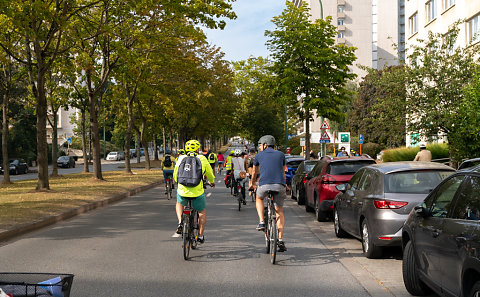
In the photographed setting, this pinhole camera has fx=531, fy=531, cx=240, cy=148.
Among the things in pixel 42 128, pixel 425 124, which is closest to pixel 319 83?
pixel 425 124

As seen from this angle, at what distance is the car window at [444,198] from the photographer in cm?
491

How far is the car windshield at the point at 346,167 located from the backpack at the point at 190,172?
17.5ft

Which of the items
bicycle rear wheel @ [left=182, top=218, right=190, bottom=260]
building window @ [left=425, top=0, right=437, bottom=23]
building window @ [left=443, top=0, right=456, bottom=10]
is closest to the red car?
bicycle rear wheel @ [left=182, top=218, right=190, bottom=260]

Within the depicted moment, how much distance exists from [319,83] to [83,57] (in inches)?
415

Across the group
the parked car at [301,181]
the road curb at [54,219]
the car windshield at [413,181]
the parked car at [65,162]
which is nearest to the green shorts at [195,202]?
the car windshield at [413,181]

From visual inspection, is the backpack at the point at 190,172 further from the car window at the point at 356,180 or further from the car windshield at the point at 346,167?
the car windshield at the point at 346,167

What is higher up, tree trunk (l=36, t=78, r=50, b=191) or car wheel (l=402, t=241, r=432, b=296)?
tree trunk (l=36, t=78, r=50, b=191)

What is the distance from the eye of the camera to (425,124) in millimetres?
17078

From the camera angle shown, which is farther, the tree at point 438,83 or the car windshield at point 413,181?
A: the tree at point 438,83

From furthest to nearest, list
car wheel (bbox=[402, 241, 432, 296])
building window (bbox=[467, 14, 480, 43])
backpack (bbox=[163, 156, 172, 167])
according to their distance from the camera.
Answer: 1. building window (bbox=[467, 14, 480, 43])
2. backpack (bbox=[163, 156, 172, 167])
3. car wheel (bbox=[402, 241, 432, 296])

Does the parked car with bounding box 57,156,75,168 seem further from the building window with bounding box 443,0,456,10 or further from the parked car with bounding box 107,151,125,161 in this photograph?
the building window with bounding box 443,0,456,10

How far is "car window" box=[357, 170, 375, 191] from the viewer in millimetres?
8523

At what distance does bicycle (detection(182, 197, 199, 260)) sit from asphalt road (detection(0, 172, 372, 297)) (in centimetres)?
21

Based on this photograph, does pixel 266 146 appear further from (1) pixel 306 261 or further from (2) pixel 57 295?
(2) pixel 57 295
